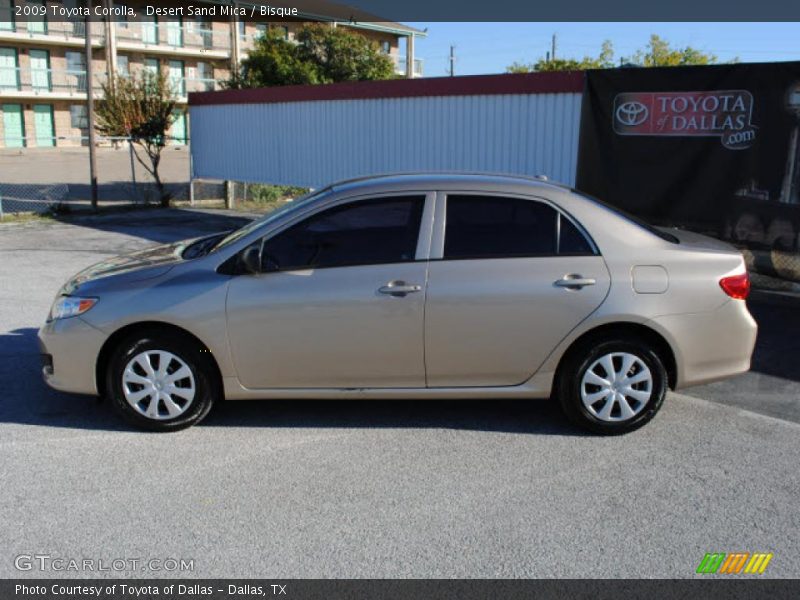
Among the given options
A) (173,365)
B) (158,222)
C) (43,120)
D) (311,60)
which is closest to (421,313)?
(173,365)

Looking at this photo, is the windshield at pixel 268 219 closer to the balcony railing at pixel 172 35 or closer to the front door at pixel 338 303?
the front door at pixel 338 303

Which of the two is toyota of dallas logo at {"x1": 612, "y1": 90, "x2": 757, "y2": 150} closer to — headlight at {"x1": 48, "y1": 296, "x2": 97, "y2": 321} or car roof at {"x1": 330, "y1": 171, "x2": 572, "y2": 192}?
car roof at {"x1": 330, "y1": 171, "x2": 572, "y2": 192}

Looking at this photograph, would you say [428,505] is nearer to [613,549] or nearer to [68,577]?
[613,549]

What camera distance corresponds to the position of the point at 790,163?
26.7ft

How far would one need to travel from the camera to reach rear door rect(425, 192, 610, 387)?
15.9 feet

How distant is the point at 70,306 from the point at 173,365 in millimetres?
787

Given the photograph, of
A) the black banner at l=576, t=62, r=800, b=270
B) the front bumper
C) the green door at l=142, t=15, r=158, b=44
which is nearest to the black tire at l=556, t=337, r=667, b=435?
the front bumper

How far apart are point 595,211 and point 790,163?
427 centimetres

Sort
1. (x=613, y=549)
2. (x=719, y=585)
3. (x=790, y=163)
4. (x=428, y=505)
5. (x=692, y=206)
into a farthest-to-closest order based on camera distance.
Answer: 1. (x=692, y=206)
2. (x=790, y=163)
3. (x=428, y=505)
4. (x=613, y=549)
5. (x=719, y=585)

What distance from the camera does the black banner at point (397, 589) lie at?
330cm

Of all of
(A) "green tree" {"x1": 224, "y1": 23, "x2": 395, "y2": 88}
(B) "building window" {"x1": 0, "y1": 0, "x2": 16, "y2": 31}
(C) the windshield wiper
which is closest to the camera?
(C) the windshield wiper

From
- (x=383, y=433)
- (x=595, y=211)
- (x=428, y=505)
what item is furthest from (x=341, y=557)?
(x=595, y=211)

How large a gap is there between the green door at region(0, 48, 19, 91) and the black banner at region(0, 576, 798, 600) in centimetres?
4662

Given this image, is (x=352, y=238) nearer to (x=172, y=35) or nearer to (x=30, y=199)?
(x=30, y=199)
